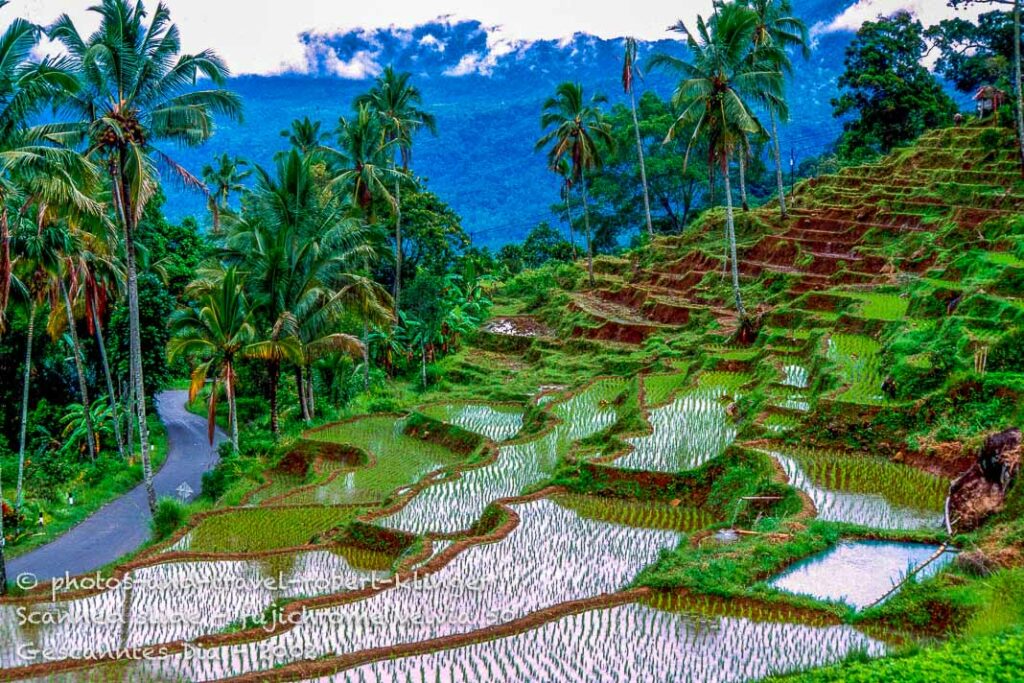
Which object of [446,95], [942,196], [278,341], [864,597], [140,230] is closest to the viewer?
[864,597]

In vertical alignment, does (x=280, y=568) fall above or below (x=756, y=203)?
below

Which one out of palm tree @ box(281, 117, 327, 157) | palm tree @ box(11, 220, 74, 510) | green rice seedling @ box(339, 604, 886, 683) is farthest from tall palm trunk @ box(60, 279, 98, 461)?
green rice seedling @ box(339, 604, 886, 683)

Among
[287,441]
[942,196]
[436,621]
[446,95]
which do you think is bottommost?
[287,441]

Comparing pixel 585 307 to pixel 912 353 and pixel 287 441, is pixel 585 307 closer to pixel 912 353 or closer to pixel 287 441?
pixel 287 441

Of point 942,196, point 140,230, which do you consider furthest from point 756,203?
point 140,230

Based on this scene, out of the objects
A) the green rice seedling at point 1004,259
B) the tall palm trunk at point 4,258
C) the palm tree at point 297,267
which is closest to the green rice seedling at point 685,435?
the green rice seedling at point 1004,259

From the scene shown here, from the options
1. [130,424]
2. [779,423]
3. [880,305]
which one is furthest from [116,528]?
[880,305]

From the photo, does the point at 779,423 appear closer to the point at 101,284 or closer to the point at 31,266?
the point at 31,266

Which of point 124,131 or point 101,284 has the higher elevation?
point 124,131
